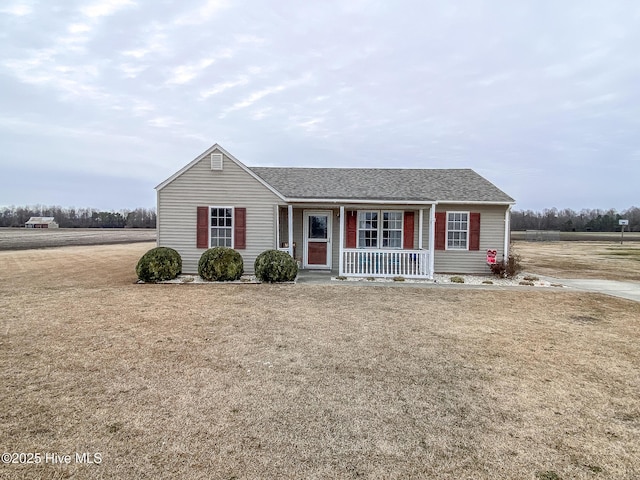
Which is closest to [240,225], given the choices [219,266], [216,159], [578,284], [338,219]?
[219,266]

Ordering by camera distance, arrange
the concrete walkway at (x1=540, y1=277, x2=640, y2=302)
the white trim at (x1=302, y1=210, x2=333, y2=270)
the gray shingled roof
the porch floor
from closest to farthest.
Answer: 1. the concrete walkway at (x1=540, y1=277, x2=640, y2=302)
2. the porch floor
3. the gray shingled roof
4. the white trim at (x1=302, y1=210, x2=333, y2=270)

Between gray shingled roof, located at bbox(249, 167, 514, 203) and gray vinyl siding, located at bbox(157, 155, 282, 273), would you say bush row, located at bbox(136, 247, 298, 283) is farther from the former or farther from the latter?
gray shingled roof, located at bbox(249, 167, 514, 203)

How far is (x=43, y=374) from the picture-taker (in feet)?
14.1

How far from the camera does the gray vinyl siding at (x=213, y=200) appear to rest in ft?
40.8

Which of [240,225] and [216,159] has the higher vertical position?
[216,159]

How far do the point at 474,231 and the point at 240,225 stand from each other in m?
8.77

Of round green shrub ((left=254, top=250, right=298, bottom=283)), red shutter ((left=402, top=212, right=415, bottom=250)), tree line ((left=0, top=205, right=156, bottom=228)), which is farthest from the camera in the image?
tree line ((left=0, top=205, right=156, bottom=228))

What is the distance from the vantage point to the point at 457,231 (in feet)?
44.2

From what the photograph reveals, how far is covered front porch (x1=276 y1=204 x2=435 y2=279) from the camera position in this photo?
41.7ft

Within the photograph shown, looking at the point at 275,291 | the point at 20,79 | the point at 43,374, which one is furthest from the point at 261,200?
the point at 20,79

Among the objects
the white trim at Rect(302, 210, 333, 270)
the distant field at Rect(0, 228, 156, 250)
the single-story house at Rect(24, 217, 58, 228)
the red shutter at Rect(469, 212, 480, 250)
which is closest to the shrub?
the red shutter at Rect(469, 212, 480, 250)

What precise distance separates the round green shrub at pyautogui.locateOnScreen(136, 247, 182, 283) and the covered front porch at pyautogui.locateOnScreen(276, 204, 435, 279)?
3676 millimetres

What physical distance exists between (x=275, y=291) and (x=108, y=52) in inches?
493

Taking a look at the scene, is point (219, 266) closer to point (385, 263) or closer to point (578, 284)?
point (385, 263)
